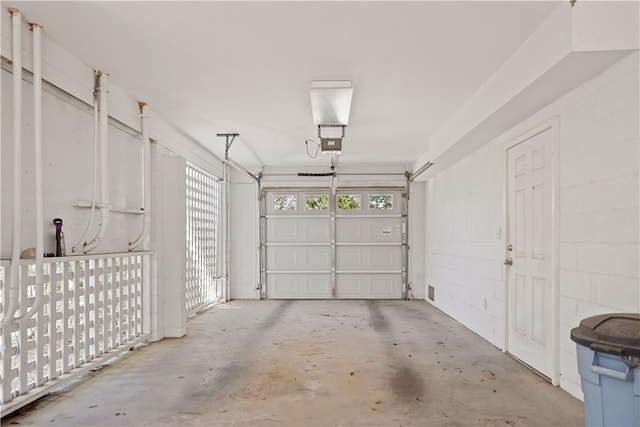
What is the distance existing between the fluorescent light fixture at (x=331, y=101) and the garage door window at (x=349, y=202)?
404cm

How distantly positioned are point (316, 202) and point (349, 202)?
0.67m

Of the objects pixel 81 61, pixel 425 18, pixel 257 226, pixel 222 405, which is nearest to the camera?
pixel 425 18

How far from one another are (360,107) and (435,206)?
3615 millimetres

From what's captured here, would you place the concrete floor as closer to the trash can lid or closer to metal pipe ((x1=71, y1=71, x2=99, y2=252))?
the trash can lid

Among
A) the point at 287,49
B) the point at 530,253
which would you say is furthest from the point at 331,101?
the point at 530,253

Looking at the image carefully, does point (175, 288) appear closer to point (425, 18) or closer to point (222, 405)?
point (222, 405)

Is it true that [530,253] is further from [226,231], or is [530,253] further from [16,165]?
[226,231]

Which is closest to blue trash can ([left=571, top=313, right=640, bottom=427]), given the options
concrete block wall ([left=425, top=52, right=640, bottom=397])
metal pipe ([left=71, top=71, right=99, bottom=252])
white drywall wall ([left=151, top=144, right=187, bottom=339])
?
concrete block wall ([left=425, top=52, right=640, bottom=397])

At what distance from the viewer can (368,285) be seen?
8.90 metres

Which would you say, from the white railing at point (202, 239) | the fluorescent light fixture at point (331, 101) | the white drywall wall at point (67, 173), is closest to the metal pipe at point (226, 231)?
the white railing at point (202, 239)

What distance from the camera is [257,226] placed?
8906mm

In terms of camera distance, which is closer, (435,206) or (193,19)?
(193,19)

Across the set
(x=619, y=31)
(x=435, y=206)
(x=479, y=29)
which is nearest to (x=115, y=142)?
(x=479, y=29)

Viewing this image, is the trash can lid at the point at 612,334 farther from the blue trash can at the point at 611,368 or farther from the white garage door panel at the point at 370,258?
the white garage door panel at the point at 370,258
